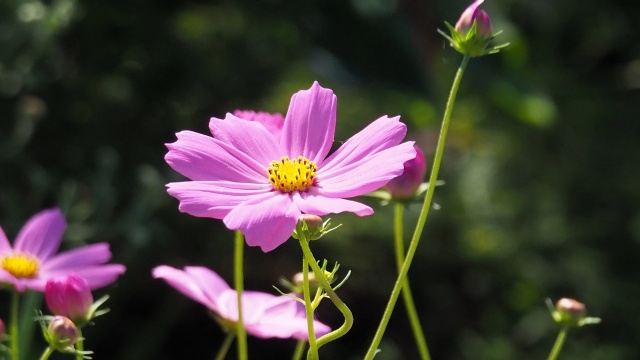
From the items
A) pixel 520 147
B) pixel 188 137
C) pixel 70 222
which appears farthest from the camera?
pixel 520 147

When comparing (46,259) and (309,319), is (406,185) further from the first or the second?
(46,259)

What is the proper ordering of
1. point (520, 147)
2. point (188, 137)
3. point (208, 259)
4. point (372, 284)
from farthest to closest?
point (520, 147), point (372, 284), point (208, 259), point (188, 137)

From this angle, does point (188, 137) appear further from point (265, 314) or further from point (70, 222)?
point (70, 222)

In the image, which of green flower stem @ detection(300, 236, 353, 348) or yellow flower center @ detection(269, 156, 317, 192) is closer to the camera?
green flower stem @ detection(300, 236, 353, 348)

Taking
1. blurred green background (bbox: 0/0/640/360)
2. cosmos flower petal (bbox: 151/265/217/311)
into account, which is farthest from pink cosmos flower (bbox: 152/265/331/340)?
blurred green background (bbox: 0/0/640/360)

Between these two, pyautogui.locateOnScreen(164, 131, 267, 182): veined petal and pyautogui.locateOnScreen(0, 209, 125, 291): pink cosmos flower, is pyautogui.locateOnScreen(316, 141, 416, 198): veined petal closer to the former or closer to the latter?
pyautogui.locateOnScreen(164, 131, 267, 182): veined petal

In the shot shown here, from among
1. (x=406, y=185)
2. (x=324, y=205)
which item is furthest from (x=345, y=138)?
(x=324, y=205)

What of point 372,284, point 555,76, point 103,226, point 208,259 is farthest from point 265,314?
point 555,76
